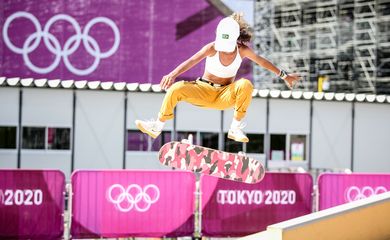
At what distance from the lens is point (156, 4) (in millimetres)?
28906

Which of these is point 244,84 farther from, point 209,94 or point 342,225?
point 342,225

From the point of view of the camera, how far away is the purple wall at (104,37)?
27.4 metres

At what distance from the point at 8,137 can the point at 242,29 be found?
1665 cm

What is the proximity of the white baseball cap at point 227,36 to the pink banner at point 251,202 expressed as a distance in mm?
7026

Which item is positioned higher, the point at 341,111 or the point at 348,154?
the point at 341,111

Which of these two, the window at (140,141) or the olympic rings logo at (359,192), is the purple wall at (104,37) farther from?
the olympic rings logo at (359,192)

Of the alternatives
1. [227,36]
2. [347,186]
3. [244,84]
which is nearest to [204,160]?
[244,84]

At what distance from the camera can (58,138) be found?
2017cm

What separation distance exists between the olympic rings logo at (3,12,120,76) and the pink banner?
58.0 feet

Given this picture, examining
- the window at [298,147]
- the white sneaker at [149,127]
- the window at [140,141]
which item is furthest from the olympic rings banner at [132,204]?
the window at [298,147]

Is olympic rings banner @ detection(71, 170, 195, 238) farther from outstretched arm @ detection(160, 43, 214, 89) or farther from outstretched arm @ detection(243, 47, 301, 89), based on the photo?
outstretched arm @ detection(160, 43, 214, 89)

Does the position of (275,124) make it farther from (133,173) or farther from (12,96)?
(133,173)

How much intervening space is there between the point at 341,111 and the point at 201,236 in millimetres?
11108

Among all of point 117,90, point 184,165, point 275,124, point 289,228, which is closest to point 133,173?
point 289,228
